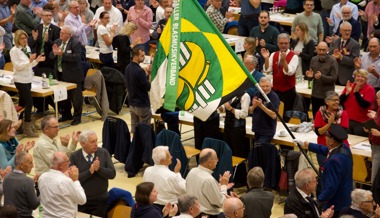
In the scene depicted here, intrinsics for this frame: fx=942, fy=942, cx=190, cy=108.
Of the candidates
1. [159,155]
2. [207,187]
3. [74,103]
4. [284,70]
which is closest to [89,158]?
[159,155]

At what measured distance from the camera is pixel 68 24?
60.7 ft

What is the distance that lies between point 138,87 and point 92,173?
3554 millimetres

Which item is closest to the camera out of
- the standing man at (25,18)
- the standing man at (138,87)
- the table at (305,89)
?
the standing man at (138,87)

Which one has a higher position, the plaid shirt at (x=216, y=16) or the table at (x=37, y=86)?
the plaid shirt at (x=216, y=16)

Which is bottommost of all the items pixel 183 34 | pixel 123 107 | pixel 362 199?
pixel 123 107

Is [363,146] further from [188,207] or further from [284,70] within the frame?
[188,207]

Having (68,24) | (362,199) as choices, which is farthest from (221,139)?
(68,24)

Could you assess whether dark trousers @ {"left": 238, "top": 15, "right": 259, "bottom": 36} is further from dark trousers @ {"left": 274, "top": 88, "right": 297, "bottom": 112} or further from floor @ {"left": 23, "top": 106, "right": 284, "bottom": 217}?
dark trousers @ {"left": 274, "top": 88, "right": 297, "bottom": 112}

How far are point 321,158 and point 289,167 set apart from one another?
460 mm

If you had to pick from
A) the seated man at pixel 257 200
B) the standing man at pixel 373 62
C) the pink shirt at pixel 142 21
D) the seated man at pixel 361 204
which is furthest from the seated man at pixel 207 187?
the pink shirt at pixel 142 21

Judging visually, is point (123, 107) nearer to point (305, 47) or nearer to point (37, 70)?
point (37, 70)

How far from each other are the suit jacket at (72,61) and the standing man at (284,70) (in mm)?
3393

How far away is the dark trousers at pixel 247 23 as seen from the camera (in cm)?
2008

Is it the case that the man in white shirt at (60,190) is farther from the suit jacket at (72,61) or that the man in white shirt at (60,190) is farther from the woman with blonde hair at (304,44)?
the woman with blonde hair at (304,44)
